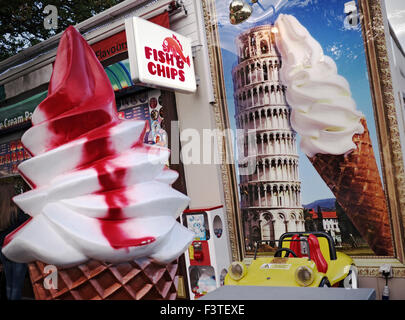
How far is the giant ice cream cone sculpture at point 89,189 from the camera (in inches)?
44.6

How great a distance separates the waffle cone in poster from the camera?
152 inches

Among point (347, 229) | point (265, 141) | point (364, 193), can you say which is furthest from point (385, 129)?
point (265, 141)

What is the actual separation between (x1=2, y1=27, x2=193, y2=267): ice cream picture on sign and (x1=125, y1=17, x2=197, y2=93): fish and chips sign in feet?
8.17

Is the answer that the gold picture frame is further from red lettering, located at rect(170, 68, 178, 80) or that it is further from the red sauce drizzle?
the red sauce drizzle

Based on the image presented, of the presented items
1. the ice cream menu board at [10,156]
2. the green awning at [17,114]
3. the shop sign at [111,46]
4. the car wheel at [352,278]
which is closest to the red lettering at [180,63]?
the shop sign at [111,46]

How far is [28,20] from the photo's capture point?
10.7ft

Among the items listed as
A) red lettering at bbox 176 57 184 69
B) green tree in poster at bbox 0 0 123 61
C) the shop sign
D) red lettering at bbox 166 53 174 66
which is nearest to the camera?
green tree in poster at bbox 0 0 123 61

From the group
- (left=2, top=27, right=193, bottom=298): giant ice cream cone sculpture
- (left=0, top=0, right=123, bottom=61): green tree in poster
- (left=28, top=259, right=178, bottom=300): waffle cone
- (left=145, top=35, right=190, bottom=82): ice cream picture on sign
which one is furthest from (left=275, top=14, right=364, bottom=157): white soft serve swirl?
(left=28, top=259, right=178, bottom=300): waffle cone

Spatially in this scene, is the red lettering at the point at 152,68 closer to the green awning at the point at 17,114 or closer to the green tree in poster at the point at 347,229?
the green awning at the point at 17,114

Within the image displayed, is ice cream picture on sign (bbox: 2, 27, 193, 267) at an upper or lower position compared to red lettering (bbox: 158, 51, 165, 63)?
lower

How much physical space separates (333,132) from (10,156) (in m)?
5.30

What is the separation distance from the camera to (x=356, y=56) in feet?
12.8

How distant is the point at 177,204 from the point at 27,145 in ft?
1.85
